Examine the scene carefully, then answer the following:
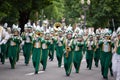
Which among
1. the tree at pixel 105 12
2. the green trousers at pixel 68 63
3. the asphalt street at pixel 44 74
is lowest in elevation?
the asphalt street at pixel 44 74

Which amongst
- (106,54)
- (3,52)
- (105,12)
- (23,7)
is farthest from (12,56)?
(105,12)

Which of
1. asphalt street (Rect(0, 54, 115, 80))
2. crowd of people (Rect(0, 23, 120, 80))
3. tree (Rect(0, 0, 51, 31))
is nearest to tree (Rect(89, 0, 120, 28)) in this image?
tree (Rect(0, 0, 51, 31))

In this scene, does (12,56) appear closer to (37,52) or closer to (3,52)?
(37,52)

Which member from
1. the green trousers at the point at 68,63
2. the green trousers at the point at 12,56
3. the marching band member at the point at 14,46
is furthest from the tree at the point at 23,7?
the green trousers at the point at 68,63

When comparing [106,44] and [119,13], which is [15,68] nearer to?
Answer: [106,44]

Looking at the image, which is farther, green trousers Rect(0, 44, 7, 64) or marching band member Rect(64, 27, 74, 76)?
green trousers Rect(0, 44, 7, 64)

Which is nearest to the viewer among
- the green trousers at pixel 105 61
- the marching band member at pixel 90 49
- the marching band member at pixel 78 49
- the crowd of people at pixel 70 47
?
the crowd of people at pixel 70 47

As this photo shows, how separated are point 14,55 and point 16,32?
103 centimetres

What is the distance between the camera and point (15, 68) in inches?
800

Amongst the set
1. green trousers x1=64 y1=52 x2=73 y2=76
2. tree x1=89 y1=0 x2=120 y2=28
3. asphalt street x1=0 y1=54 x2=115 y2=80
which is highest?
tree x1=89 y1=0 x2=120 y2=28

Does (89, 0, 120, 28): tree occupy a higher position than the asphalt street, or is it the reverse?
(89, 0, 120, 28): tree

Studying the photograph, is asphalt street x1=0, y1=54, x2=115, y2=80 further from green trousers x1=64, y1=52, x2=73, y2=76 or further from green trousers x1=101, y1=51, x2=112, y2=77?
green trousers x1=101, y1=51, x2=112, y2=77

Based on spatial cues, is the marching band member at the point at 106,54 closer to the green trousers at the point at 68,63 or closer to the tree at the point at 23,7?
the green trousers at the point at 68,63

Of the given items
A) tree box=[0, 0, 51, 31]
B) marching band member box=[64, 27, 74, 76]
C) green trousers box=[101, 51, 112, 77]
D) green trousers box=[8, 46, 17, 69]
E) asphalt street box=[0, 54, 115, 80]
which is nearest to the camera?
asphalt street box=[0, 54, 115, 80]
